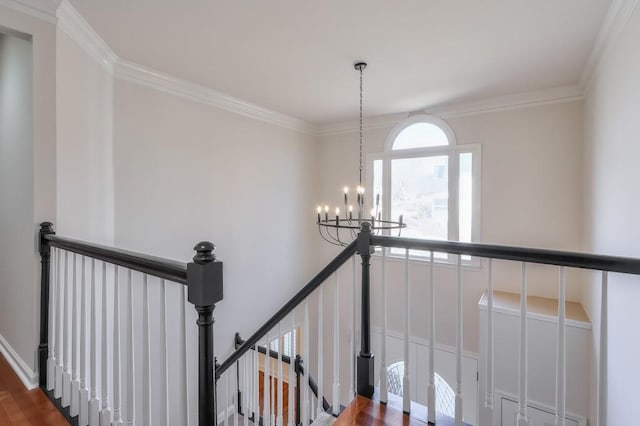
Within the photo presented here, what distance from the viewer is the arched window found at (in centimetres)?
417

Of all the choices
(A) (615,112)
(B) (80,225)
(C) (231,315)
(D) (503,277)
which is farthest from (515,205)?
(B) (80,225)

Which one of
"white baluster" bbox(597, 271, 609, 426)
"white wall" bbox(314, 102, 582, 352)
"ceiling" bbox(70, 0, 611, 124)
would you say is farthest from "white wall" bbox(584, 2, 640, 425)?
"white wall" bbox(314, 102, 582, 352)

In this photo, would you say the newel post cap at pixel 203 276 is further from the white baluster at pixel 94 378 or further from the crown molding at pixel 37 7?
the crown molding at pixel 37 7

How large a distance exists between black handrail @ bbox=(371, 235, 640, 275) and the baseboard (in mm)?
2186

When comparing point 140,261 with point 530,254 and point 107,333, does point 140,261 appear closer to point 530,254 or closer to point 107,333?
point 107,333

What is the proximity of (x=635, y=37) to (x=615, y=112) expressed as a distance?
0.56 m

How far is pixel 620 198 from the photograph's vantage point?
208 centimetres

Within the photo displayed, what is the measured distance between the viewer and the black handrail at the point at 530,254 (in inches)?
42.5

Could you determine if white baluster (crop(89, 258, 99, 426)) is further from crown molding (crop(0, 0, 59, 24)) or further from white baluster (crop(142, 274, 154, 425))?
crown molding (crop(0, 0, 59, 24))

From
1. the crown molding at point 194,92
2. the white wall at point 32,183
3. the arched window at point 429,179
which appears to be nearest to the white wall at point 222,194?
the crown molding at point 194,92

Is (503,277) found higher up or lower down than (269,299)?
higher up

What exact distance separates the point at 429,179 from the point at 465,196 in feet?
1.79

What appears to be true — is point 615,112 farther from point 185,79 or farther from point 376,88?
point 185,79

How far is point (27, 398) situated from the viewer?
1.77 m
